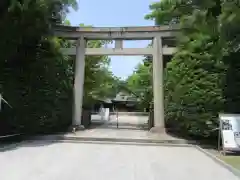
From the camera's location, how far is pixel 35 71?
607 inches

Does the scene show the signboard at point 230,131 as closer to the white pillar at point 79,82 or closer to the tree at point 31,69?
the tree at point 31,69

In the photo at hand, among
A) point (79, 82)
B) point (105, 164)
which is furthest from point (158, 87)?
point (105, 164)

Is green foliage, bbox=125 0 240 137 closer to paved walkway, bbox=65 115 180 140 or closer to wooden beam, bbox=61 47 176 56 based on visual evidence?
paved walkway, bbox=65 115 180 140

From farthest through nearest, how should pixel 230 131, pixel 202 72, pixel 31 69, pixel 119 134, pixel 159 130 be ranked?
1. pixel 159 130
2. pixel 119 134
3. pixel 31 69
4. pixel 202 72
5. pixel 230 131

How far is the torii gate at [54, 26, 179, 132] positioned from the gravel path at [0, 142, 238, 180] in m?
5.79

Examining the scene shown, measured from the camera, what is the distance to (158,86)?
18344 mm

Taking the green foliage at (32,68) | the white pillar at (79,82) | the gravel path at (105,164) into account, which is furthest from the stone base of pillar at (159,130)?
the green foliage at (32,68)

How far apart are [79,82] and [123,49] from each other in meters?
3.39

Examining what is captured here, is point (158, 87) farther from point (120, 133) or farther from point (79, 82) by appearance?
point (79, 82)

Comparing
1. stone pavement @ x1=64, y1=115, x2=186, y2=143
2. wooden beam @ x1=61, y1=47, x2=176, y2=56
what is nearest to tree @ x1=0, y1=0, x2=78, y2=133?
stone pavement @ x1=64, y1=115, x2=186, y2=143

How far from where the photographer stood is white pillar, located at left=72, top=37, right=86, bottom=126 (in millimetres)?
18656

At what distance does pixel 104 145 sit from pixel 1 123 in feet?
16.6

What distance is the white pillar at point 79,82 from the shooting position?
18.7m

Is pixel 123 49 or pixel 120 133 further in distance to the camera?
pixel 123 49
